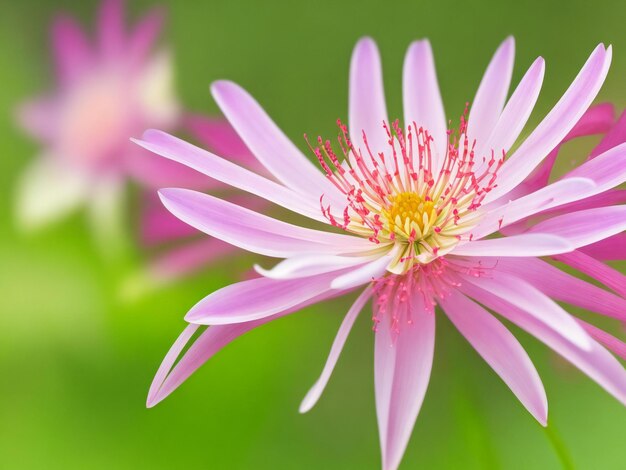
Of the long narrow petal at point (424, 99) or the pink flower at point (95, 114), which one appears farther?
the pink flower at point (95, 114)

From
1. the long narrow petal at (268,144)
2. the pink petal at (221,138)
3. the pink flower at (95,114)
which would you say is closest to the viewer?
the long narrow petal at (268,144)

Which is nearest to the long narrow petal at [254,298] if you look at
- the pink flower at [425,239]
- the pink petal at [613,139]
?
the pink flower at [425,239]

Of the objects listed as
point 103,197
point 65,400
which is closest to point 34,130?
point 103,197

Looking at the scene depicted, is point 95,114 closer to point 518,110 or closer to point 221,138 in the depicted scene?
point 221,138

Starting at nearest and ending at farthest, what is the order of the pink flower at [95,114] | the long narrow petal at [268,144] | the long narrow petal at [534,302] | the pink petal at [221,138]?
the long narrow petal at [534,302]
the long narrow petal at [268,144]
the pink petal at [221,138]
the pink flower at [95,114]

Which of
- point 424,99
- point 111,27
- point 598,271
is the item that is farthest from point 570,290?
point 111,27

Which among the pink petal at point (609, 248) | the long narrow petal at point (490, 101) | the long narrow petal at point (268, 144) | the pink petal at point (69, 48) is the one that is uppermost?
the pink petal at point (69, 48)

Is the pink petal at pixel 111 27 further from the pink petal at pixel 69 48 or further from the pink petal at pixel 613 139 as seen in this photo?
the pink petal at pixel 613 139

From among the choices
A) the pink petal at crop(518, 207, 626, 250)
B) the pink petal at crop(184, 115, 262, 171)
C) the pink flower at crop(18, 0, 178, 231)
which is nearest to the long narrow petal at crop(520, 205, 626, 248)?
the pink petal at crop(518, 207, 626, 250)
